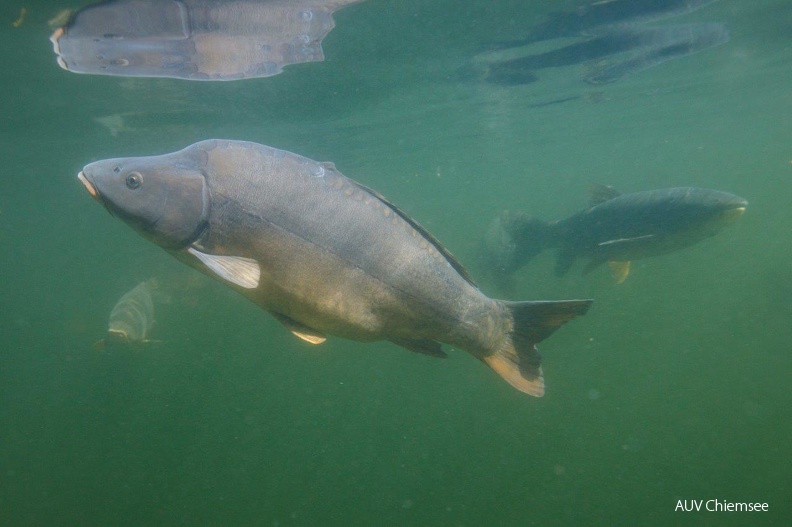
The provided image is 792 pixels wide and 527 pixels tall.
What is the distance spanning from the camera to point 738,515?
11594 mm

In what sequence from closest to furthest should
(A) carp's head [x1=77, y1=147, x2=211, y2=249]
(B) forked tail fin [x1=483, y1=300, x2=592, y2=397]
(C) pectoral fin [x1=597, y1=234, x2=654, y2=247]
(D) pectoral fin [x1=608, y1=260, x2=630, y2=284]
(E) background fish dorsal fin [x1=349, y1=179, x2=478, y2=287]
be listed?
1. (A) carp's head [x1=77, y1=147, x2=211, y2=249]
2. (E) background fish dorsal fin [x1=349, y1=179, x2=478, y2=287]
3. (B) forked tail fin [x1=483, y1=300, x2=592, y2=397]
4. (C) pectoral fin [x1=597, y1=234, x2=654, y2=247]
5. (D) pectoral fin [x1=608, y1=260, x2=630, y2=284]

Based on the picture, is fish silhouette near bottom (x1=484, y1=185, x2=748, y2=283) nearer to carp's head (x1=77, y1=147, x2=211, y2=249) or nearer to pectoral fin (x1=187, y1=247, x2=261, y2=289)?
pectoral fin (x1=187, y1=247, x2=261, y2=289)

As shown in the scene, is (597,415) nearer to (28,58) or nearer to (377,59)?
(377,59)

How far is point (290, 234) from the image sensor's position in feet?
10.1

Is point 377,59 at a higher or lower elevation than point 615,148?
higher

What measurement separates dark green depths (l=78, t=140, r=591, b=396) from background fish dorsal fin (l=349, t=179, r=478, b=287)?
13 mm

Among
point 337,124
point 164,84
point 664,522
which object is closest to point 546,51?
point 337,124

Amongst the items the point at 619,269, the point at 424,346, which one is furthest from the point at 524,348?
the point at 619,269

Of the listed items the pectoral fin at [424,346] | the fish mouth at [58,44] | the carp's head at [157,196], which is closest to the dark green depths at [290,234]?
the carp's head at [157,196]

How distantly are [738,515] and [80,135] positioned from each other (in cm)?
2542

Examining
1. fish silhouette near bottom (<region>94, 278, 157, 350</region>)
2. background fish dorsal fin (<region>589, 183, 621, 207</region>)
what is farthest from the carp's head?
background fish dorsal fin (<region>589, 183, 621, 207</region>)

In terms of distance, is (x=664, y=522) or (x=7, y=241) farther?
(x=7, y=241)

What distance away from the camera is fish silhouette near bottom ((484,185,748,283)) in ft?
26.4

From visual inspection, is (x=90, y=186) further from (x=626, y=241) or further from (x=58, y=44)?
(x=58, y=44)
